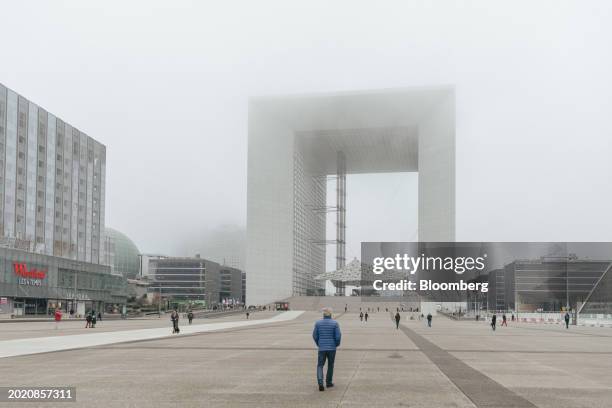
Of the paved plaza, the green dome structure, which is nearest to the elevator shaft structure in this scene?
the green dome structure

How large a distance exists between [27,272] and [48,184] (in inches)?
748

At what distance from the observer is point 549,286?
188250 mm

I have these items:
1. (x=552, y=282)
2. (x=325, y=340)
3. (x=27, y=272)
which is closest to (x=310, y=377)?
(x=325, y=340)

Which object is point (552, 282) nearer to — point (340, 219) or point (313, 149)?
point (340, 219)

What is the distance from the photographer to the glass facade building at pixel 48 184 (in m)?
92.2

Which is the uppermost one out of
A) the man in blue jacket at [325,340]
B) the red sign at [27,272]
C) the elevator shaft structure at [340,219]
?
the elevator shaft structure at [340,219]

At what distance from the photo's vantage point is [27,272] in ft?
290

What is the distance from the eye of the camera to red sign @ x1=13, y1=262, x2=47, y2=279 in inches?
3383

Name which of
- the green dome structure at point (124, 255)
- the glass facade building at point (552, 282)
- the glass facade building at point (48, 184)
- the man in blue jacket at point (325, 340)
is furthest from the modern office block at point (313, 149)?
the man in blue jacket at point (325, 340)

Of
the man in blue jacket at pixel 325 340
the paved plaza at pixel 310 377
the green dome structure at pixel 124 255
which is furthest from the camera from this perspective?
the green dome structure at pixel 124 255

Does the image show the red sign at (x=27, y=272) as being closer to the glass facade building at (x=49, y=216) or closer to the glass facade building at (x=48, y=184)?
the glass facade building at (x=49, y=216)

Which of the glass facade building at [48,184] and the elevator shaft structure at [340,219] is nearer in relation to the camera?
the glass facade building at [48,184]

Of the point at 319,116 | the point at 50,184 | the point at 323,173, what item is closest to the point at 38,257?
the point at 50,184

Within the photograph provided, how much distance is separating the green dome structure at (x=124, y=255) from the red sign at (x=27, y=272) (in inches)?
3459
